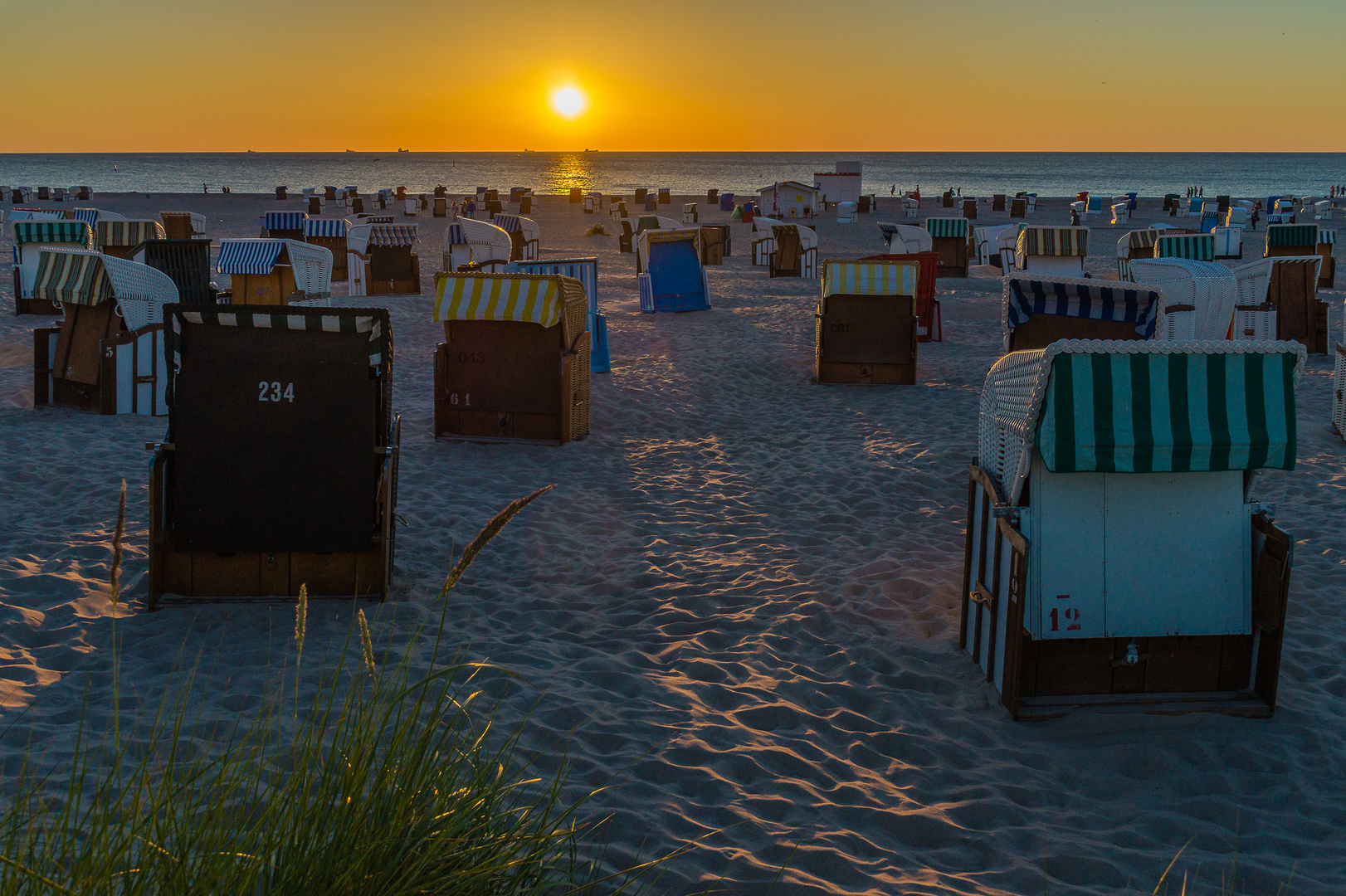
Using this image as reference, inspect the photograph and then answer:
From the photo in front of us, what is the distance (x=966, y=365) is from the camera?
42.5 feet

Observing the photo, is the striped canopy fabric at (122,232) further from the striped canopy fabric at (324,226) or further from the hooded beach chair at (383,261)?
the striped canopy fabric at (324,226)

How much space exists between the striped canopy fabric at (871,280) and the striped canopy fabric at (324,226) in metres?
14.1

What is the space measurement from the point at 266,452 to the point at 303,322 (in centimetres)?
68

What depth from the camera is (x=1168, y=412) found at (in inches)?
154

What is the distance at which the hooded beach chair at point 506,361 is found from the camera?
8531 millimetres

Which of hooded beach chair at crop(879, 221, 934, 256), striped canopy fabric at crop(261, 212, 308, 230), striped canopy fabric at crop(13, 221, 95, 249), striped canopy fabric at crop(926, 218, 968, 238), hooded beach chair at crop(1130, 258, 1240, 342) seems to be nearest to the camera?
hooded beach chair at crop(1130, 258, 1240, 342)

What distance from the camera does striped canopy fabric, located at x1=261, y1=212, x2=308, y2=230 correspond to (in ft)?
81.4

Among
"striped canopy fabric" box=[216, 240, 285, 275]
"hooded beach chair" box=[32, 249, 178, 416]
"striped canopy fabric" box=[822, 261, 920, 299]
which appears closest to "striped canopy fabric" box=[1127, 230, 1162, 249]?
"striped canopy fabric" box=[822, 261, 920, 299]

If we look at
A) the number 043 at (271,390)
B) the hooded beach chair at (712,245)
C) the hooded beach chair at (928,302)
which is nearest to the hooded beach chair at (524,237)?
the hooded beach chair at (712,245)

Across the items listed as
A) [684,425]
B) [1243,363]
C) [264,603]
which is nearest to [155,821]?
[264,603]

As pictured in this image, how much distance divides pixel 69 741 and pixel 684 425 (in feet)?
22.4

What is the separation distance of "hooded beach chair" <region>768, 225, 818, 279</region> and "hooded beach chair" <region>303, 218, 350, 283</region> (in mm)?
9768

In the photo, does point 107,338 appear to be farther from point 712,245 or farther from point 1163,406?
point 712,245

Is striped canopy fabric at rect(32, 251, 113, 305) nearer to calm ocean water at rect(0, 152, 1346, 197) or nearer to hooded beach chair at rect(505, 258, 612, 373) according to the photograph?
hooded beach chair at rect(505, 258, 612, 373)
